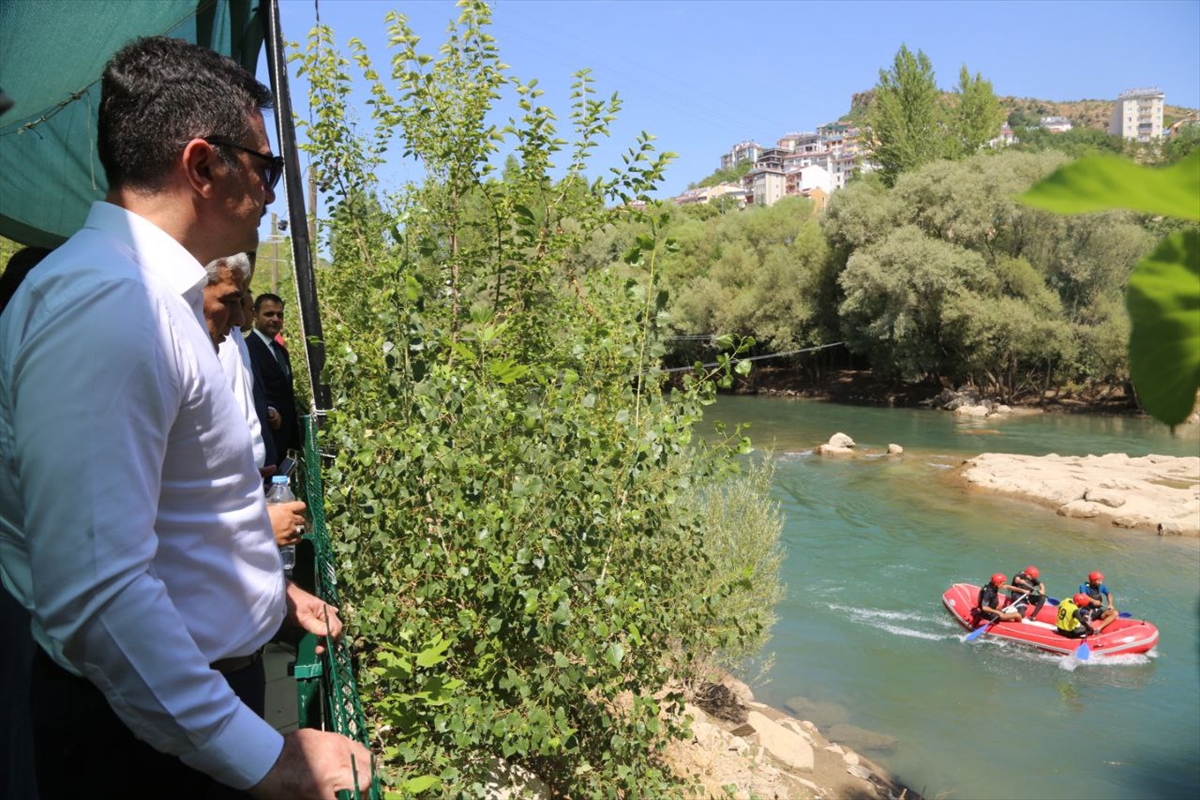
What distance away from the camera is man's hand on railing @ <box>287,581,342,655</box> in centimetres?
192

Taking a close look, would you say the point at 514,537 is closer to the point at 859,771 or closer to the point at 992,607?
the point at 859,771

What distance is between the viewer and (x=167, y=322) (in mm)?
1223

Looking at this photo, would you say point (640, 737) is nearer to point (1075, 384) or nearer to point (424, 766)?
point (424, 766)

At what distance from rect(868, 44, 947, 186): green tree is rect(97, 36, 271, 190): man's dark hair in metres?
47.8

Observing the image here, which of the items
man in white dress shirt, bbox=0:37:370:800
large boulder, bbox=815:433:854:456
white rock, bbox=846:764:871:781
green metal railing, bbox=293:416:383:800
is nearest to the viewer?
man in white dress shirt, bbox=0:37:370:800

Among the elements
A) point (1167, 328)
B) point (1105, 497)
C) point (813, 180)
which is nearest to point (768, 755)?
point (1167, 328)

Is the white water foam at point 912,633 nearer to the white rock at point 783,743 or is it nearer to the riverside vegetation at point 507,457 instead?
the white rock at point 783,743

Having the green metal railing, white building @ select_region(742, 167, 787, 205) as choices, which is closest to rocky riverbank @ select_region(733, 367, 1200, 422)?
the green metal railing

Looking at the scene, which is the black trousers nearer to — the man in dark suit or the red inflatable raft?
the man in dark suit

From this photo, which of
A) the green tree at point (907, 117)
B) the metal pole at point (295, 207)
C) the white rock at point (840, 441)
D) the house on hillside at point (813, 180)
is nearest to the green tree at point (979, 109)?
the green tree at point (907, 117)

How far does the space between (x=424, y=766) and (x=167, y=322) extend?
92.6 inches

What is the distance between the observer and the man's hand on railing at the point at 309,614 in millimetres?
1916

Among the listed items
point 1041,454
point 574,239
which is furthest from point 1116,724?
point 1041,454

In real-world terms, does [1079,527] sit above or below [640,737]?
below
